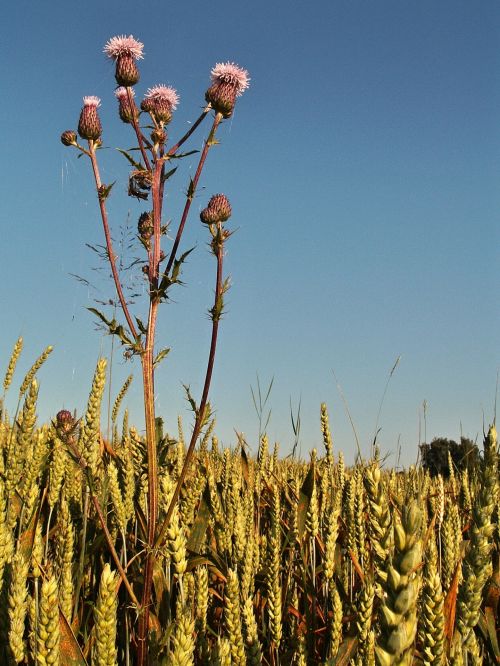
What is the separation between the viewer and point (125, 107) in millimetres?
2307

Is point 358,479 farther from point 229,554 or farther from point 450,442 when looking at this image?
point 450,442

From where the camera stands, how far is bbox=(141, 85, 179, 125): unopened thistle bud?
2246mm

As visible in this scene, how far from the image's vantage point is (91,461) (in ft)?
5.83

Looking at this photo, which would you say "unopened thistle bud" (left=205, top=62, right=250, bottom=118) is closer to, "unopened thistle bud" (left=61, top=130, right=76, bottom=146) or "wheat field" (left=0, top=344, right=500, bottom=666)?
"unopened thistle bud" (left=61, top=130, right=76, bottom=146)

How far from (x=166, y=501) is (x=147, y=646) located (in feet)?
1.20

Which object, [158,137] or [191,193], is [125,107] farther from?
[191,193]

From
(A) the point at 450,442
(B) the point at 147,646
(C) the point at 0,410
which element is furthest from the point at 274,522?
(A) the point at 450,442

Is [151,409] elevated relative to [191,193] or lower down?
lower down

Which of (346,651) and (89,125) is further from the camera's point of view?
(89,125)

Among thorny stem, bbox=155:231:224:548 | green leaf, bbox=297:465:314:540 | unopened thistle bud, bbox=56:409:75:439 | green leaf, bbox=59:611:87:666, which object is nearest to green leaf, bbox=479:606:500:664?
green leaf, bbox=297:465:314:540

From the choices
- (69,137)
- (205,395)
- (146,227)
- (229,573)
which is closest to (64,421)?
(205,395)

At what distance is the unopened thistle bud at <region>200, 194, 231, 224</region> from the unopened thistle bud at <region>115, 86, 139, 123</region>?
383 millimetres

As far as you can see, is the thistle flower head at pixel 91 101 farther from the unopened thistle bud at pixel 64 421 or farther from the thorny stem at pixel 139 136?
the unopened thistle bud at pixel 64 421

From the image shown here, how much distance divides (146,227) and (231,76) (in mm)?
724
